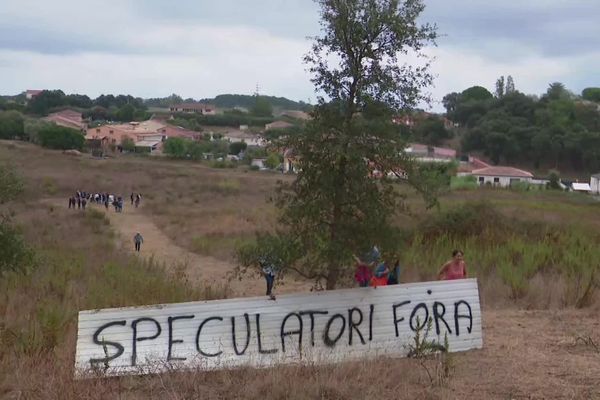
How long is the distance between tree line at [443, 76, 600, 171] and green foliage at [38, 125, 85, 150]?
152 feet

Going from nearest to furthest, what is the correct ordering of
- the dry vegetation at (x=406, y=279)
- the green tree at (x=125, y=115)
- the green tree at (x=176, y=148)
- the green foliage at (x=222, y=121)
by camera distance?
the dry vegetation at (x=406, y=279) < the green tree at (x=176, y=148) < the green foliage at (x=222, y=121) < the green tree at (x=125, y=115)

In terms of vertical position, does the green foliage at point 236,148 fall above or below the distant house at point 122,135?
below

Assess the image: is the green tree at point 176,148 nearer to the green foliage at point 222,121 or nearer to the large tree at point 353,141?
the green foliage at point 222,121

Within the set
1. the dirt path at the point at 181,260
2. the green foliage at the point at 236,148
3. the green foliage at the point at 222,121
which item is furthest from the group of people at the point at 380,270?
the green foliage at the point at 222,121

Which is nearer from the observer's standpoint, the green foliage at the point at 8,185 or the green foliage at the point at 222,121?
the green foliage at the point at 8,185

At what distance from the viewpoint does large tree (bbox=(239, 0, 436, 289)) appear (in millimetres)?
7559

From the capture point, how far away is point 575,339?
8.46 meters

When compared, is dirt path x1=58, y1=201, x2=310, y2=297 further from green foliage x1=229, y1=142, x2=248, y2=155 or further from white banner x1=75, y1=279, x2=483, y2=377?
green foliage x1=229, y1=142, x2=248, y2=155

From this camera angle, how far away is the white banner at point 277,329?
6961 millimetres

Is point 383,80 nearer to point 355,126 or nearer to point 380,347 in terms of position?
point 355,126

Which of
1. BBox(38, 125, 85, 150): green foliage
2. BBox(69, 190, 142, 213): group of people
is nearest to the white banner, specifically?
BBox(69, 190, 142, 213): group of people

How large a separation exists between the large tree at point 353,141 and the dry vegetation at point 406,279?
160 cm

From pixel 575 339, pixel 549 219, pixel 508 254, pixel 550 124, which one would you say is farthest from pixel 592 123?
pixel 575 339

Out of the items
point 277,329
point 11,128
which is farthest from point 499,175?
point 11,128
